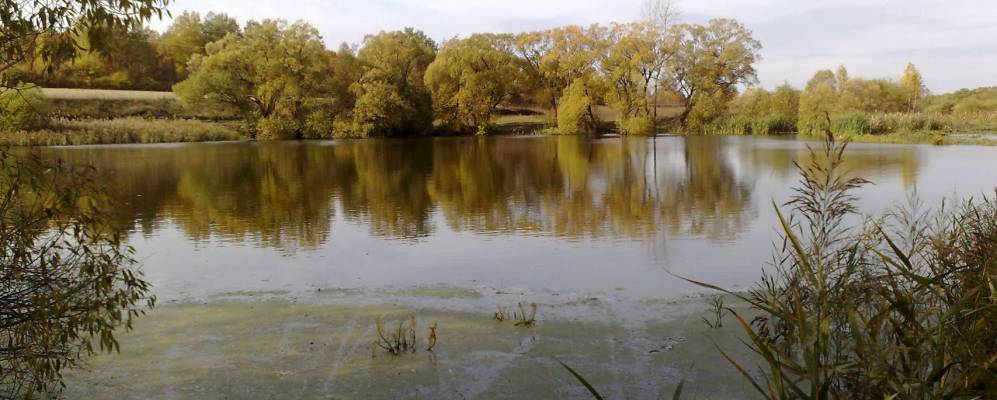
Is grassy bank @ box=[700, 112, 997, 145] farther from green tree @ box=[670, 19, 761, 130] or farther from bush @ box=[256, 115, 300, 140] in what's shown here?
bush @ box=[256, 115, 300, 140]

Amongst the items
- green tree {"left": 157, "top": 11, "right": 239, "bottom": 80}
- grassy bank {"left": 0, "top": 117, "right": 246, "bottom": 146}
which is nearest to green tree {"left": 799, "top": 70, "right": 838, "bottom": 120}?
grassy bank {"left": 0, "top": 117, "right": 246, "bottom": 146}

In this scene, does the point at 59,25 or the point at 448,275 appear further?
the point at 448,275

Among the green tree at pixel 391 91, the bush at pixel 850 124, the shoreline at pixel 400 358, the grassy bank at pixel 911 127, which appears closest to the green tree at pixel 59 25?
the shoreline at pixel 400 358

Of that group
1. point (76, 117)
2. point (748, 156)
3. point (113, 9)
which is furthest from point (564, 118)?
point (113, 9)

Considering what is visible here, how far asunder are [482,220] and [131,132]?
39.5 m

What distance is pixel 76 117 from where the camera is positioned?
4791 cm

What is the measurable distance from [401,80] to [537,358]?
1992 inches

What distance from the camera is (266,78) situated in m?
49.6

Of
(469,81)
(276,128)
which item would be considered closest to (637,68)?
(469,81)

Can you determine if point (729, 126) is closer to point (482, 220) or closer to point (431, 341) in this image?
point (482, 220)

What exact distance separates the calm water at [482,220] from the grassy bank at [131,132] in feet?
66.4

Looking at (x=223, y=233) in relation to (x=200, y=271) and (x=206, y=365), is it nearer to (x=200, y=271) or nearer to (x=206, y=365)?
(x=200, y=271)

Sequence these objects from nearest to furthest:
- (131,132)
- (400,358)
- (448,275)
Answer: (400,358) < (448,275) < (131,132)

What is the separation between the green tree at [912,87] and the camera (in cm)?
5903
